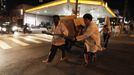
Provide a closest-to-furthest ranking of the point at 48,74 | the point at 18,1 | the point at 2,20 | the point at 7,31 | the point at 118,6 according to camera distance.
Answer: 1. the point at 48,74
2. the point at 7,31
3. the point at 2,20
4. the point at 18,1
5. the point at 118,6

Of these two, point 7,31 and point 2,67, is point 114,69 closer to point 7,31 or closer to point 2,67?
point 2,67

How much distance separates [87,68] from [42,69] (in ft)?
5.17

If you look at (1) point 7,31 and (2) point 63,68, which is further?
(1) point 7,31

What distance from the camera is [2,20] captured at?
104 ft

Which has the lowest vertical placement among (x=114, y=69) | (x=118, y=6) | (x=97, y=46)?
(x=114, y=69)

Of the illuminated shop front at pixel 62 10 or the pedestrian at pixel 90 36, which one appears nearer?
the pedestrian at pixel 90 36

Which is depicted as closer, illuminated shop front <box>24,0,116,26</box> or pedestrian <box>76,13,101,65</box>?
pedestrian <box>76,13,101,65</box>

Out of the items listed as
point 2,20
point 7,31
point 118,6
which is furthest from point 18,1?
point 7,31

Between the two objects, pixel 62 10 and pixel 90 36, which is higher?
pixel 62 10

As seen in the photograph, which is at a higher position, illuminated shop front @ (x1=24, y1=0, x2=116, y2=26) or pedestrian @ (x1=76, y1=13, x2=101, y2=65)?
illuminated shop front @ (x1=24, y1=0, x2=116, y2=26)

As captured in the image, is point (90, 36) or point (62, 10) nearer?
point (90, 36)

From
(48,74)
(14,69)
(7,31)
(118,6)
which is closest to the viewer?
(48,74)

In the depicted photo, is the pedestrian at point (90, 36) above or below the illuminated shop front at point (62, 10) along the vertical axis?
below

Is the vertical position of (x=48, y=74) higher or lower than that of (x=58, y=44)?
lower
